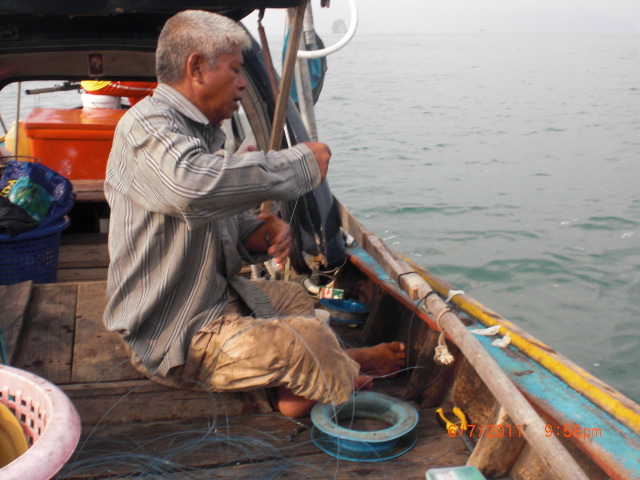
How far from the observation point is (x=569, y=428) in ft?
7.86

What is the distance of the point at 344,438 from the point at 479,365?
1.83ft

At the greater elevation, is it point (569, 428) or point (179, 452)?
point (569, 428)

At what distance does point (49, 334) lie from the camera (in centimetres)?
307

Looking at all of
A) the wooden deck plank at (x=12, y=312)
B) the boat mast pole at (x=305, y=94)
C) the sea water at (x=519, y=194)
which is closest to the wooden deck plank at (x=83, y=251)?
the wooden deck plank at (x=12, y=312)

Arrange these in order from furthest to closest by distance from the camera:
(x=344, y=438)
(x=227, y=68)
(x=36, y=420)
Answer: (x=344, y=438)
(x=227, y=68)
(x=36, y=420)

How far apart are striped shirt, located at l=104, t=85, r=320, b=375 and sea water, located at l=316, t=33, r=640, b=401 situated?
4547 mm

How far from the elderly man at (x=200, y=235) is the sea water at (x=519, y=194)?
4.32 metres

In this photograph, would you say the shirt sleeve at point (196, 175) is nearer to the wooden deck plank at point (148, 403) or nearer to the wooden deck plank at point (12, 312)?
the wooden deck plank at point (148, 403)

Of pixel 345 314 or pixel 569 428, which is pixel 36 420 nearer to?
pixel 569 428

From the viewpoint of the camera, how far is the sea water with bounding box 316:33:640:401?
7875 millimetres

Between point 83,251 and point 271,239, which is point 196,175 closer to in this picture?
point 271,239

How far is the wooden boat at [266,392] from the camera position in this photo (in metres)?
2.41

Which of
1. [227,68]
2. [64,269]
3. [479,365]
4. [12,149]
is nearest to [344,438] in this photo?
[479,365]

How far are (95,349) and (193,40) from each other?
148cm
